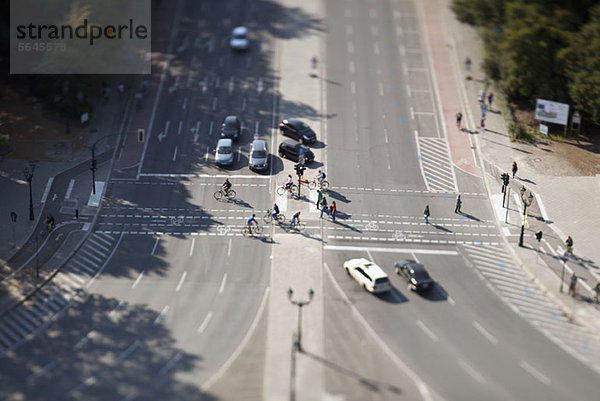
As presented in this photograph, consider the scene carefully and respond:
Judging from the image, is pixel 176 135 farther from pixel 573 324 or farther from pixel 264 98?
pixel 573 324

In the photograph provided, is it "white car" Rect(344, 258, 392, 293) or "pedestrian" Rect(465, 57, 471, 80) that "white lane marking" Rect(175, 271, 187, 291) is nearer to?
"white car" Rect(344, 258, 392, 293)

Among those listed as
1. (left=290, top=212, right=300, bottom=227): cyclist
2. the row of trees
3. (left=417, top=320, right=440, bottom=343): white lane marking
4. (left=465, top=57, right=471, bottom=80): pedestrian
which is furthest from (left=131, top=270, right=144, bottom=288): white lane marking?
(left=465, top=57, right=471, bottom=80): pedestrian

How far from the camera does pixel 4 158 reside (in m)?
90.1

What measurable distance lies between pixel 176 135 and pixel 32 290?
30.3 meters

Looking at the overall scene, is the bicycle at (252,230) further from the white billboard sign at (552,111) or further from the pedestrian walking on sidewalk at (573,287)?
the white billboard sign at (552,111)

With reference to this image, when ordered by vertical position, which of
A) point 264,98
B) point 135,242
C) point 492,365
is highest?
point 264,98

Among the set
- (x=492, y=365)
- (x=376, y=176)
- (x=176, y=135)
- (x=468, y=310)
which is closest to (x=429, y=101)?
(x=376, y=176)

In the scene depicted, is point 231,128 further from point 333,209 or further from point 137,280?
point 137,280

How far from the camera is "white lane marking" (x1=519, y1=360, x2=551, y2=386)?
6191cm

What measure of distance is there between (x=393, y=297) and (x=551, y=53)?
4169 centimetres

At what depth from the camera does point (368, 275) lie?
2781 inches

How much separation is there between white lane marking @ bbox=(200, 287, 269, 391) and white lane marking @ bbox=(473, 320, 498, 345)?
54.7 ft

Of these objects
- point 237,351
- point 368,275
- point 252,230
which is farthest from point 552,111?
point 237,351

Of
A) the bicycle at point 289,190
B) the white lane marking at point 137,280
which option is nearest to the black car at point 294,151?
the bicycle at point 289,190
